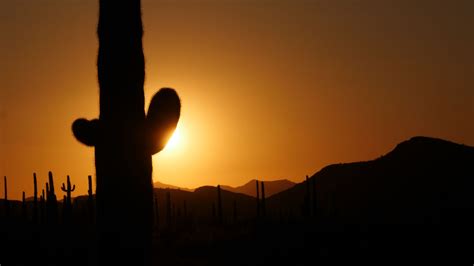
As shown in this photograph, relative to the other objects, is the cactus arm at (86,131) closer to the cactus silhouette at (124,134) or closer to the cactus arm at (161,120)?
the cactus silhouette at (124,134)

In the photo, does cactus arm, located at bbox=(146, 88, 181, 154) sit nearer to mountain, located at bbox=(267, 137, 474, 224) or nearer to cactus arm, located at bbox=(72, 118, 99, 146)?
cactus arm, located at bbox=(72, 118, 99, 146)

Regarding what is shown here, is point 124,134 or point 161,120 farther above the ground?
point 161,120

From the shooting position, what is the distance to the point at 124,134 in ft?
19.9

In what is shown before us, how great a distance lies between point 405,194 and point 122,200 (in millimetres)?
69023

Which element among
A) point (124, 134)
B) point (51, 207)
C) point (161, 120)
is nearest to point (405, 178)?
point (51, 207)

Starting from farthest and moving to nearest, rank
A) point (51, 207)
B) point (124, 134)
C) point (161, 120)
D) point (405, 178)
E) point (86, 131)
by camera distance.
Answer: point (405, 178) → point (51, 207) → point (86, 131) → point (161, 120) → point (124, 134)

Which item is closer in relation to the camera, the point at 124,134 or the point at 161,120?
the point at 124,134

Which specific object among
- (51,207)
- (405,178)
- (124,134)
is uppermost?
(405,178)

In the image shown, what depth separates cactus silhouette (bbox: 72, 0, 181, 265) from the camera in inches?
237

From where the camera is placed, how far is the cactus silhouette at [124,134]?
237 inches

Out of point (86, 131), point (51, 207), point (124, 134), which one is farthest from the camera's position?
point (51, 207)

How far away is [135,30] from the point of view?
6.32 meters

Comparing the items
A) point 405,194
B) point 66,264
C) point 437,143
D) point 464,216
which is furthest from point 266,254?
point 437,143

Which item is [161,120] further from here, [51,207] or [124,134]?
[51,207]
